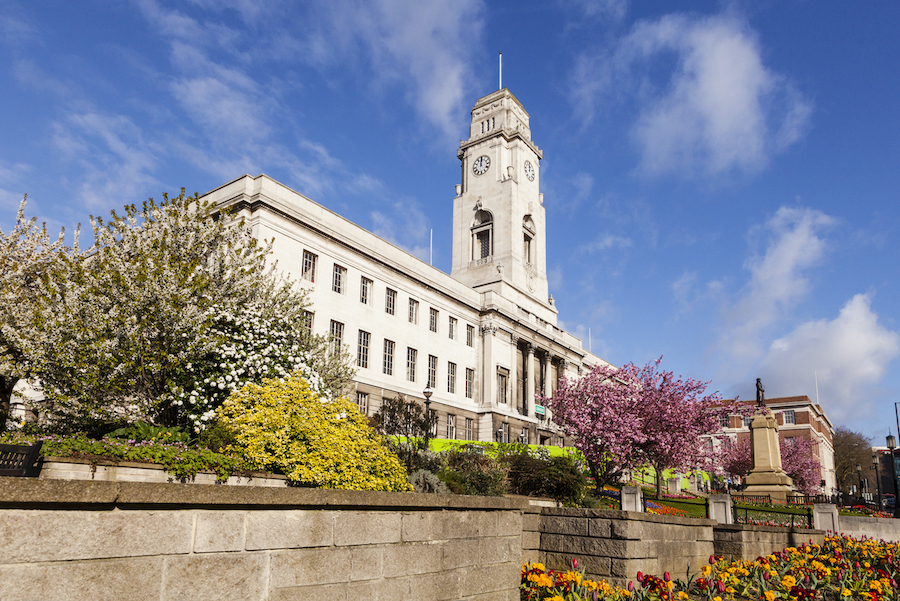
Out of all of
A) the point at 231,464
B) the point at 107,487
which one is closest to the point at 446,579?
the point at 107,487

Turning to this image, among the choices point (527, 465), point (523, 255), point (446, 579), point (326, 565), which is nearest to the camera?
point (326, 565)

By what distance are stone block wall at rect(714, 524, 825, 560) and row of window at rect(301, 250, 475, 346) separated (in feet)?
98.9

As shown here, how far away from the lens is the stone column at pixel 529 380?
5897 centimetres

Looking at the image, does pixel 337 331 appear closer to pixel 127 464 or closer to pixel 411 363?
pixel 411 363

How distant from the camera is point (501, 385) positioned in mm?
56125

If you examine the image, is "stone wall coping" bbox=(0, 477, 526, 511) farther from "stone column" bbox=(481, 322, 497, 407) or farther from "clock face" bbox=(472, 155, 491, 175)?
"clock face" bbox=(472, 155, 491, 175)

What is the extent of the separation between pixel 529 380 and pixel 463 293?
12.0m

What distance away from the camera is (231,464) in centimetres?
1463

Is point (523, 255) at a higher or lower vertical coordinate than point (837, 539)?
higher

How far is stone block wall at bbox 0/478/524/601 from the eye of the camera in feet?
11.5

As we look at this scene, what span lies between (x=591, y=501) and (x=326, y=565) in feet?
61.4

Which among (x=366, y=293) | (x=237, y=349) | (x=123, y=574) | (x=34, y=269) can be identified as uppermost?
(x=366, y=293)

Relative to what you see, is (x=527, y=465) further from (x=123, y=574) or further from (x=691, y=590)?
(x=123, y=574)

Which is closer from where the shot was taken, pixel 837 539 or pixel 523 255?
pixel 837 539
